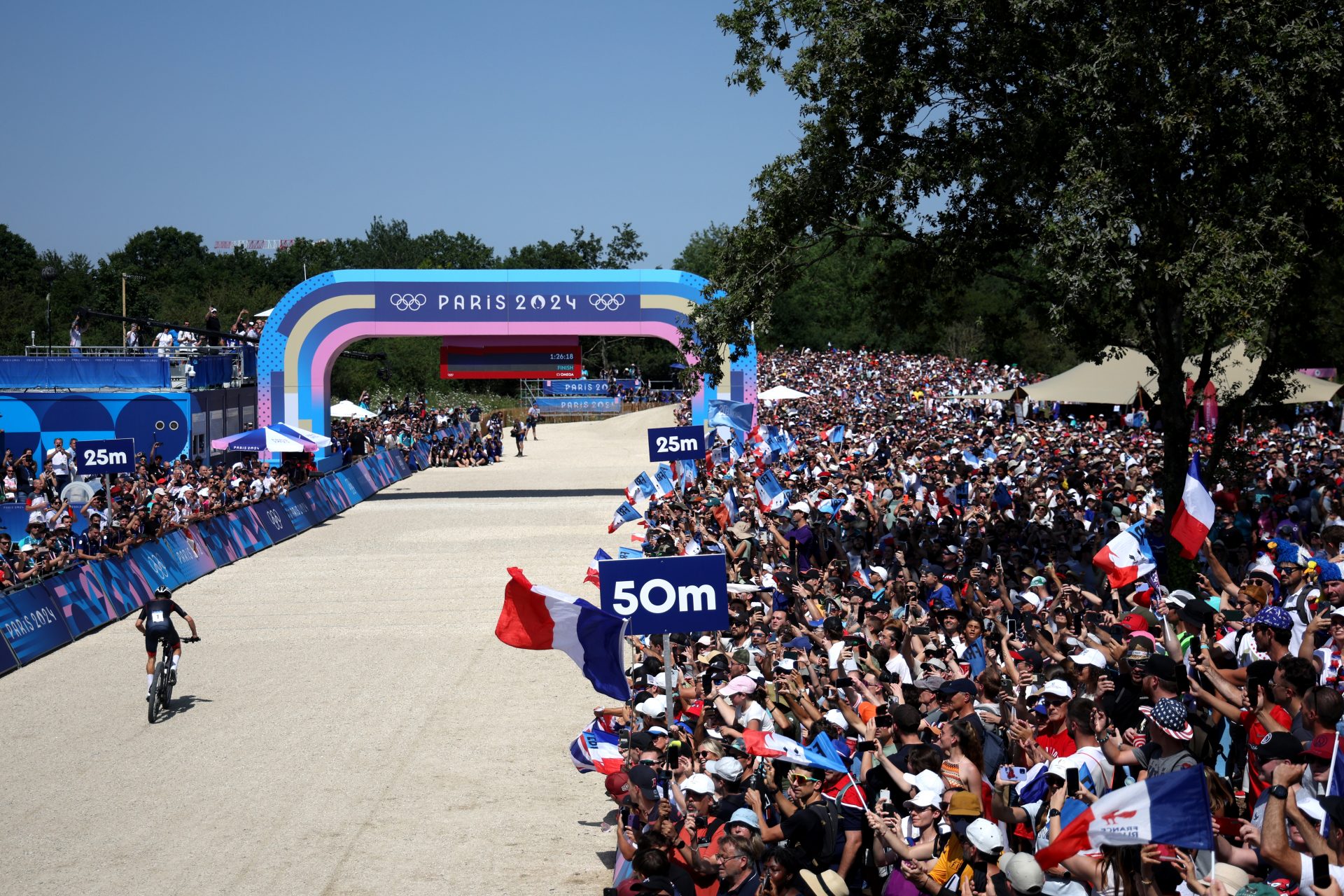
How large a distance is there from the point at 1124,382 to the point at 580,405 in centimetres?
4160

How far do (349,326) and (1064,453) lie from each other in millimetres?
18947

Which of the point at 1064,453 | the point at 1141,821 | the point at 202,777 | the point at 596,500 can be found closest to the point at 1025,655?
the point at 1141,821

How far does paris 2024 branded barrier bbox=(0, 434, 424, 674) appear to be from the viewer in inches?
657

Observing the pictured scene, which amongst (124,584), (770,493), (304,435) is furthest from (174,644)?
(304,435)

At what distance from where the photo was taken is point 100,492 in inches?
908

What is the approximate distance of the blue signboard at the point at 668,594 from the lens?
394 inches

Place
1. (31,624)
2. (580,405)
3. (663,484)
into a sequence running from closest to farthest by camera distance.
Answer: (31,624) → (663,484) → (580,405)

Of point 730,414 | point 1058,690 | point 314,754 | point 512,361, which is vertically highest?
point 512,361

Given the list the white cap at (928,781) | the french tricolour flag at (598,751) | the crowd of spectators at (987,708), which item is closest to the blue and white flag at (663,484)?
the crowd of spectators at (987,708)

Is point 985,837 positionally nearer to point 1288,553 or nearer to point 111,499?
point 1288,553

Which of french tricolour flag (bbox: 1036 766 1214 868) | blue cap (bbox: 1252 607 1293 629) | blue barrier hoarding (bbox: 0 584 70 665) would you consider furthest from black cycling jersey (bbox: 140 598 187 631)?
french tricolour flag (bbox: 1036 766 1214 868)

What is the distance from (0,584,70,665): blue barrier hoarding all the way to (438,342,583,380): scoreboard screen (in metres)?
19.9

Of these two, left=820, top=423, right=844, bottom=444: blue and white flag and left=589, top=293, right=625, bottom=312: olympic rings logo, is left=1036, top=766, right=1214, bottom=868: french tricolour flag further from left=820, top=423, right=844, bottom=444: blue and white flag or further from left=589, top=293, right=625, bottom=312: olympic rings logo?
left=589, top=293, right=625, bottom=312: olympic rings logo

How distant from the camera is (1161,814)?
15.5 feet
